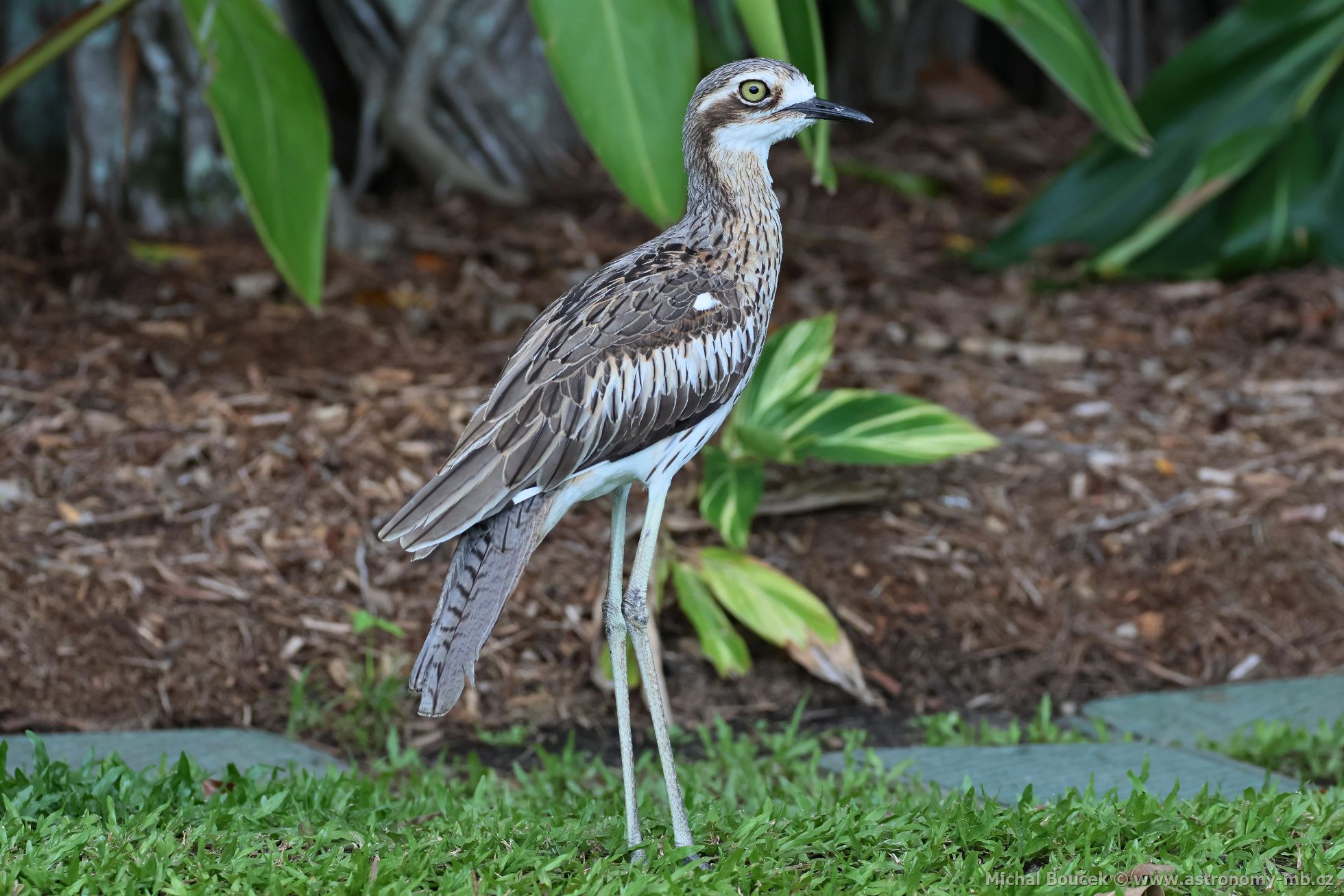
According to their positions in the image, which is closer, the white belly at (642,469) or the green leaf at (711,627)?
the white belly at (642,469)

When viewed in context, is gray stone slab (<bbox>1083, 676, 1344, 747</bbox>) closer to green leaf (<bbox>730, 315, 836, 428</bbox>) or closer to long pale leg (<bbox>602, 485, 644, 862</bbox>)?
green leaf (<bbox>730, 315, 836, 428</bbox>)

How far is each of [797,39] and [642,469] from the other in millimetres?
2009

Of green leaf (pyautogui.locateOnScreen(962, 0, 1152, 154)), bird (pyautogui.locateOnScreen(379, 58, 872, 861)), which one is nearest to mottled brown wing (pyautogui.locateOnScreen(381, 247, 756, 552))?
bird (pyautogui.locateOnScreen(379, 58, 872, 861))

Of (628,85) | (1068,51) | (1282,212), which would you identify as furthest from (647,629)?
(1282,212)

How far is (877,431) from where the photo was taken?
16.8ft

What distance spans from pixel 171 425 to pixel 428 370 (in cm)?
107

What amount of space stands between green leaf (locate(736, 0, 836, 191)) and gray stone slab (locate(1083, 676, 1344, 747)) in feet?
6.68

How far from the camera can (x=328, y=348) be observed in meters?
6.19

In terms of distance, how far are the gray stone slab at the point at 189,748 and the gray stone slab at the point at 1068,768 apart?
5.32 ft

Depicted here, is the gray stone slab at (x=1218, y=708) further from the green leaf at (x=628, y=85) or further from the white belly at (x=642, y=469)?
the green leaf at (x=628, y=85)

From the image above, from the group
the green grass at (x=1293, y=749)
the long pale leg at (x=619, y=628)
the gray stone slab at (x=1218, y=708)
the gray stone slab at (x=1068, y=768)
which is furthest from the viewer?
the gray stone slab at (x=1218, y=708)

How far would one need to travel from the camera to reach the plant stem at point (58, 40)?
524 centimetres

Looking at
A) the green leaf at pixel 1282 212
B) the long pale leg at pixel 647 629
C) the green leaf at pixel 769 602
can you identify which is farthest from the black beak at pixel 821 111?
the green leaf at pixel 1282 212

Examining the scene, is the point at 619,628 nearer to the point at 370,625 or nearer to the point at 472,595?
the point at 472,595
